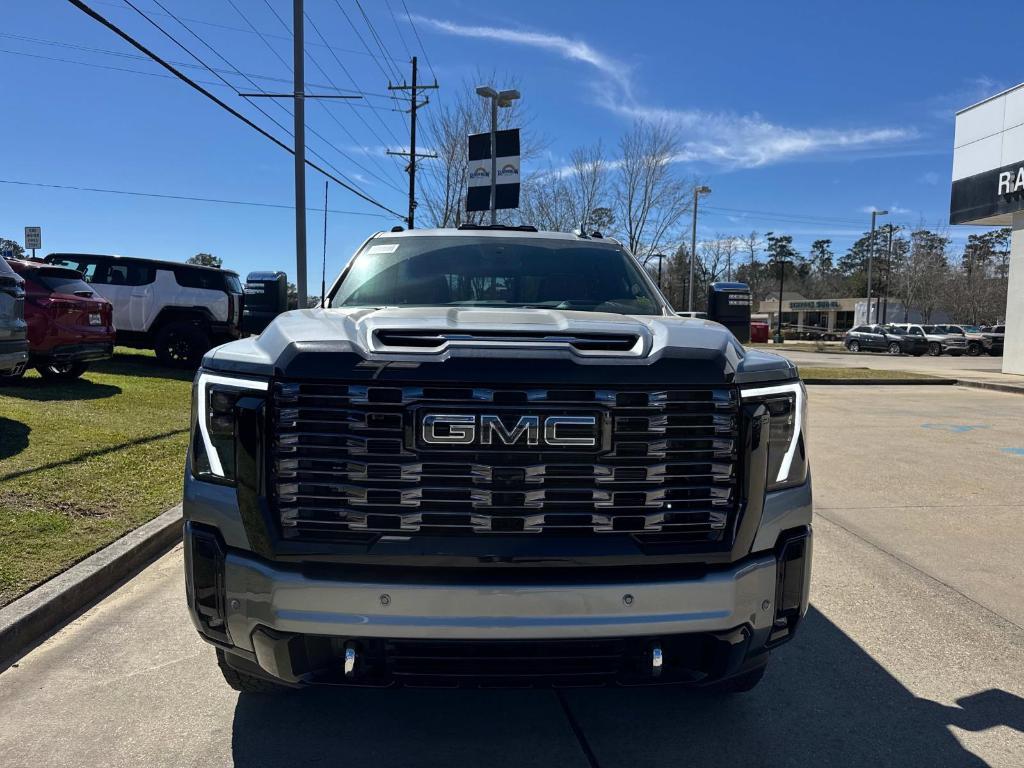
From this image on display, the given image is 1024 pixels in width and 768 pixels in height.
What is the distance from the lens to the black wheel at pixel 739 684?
9.89 feet

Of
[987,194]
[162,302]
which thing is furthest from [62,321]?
[987,194]

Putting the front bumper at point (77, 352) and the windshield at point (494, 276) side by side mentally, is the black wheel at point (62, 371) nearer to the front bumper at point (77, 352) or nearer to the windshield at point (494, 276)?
the front bumper at point (77, 352)

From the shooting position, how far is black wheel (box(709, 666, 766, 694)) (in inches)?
119

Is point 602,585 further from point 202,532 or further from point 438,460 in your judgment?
point 202,532

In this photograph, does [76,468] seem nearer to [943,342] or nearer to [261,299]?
[261,299]

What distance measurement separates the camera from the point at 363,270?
13.7ft

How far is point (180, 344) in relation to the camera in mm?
14109

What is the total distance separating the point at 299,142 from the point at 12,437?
10.1 meters

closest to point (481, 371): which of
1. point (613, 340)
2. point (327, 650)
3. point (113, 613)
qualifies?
point (613, 340)

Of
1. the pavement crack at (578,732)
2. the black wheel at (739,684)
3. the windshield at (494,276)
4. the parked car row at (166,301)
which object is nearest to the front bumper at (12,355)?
the windshield at (494,276)

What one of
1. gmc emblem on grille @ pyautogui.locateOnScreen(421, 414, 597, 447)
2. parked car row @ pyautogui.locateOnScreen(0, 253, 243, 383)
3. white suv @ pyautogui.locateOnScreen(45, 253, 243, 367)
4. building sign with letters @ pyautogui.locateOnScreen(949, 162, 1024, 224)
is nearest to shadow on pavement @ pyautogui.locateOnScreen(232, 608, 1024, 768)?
gmc emblem on grille @ pyautogui.locateOnScreen(421, 414, 597, 447)

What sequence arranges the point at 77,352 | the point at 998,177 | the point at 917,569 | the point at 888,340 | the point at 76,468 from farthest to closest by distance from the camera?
the point at 888,340, the point at 998,177, the point at 77,352, the point at 76,468, the point at 917,569

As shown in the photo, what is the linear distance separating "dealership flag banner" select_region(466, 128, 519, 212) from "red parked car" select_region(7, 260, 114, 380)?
8.99 metres

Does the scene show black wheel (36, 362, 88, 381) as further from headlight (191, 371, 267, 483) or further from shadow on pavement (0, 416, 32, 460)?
headlight (191, 371, 267, 483)
